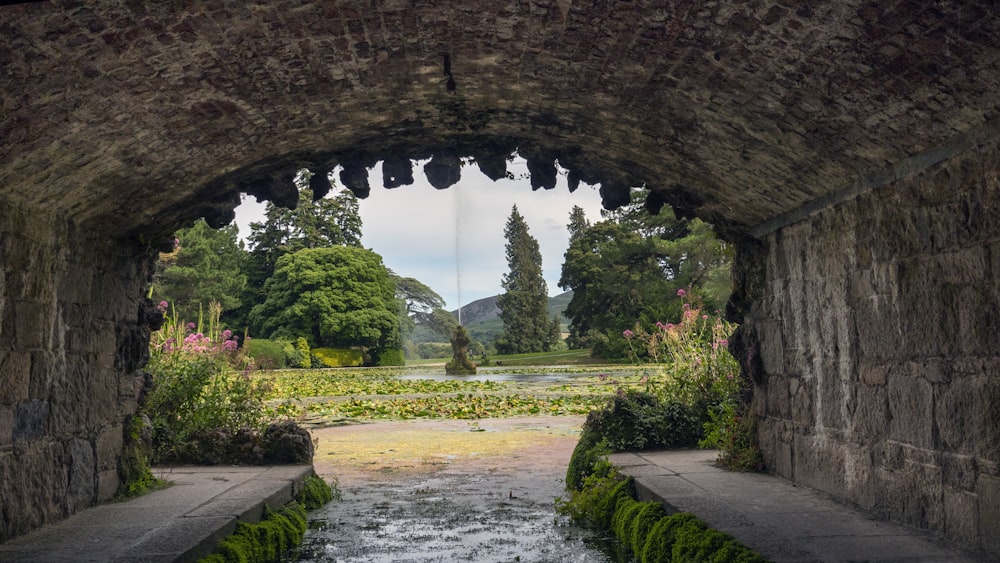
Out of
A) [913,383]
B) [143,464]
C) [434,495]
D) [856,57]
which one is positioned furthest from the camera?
[434,495]

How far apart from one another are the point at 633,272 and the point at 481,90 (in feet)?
126

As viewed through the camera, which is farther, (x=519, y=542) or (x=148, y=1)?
(x=519, y=542)

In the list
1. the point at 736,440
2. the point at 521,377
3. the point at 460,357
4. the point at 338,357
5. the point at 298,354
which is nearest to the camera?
the point at 736,440

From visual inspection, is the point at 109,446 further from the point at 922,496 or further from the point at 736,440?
the point at 922,496

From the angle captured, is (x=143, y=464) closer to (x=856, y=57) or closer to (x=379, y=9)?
(x=379, y=9)

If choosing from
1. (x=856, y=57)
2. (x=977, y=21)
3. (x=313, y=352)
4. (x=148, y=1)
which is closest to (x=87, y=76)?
(x=148, y=1)

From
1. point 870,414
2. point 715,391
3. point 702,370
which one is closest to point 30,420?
point 870,414

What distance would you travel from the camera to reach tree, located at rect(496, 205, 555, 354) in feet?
200

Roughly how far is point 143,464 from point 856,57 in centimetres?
605

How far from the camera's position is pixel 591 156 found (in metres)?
7.08

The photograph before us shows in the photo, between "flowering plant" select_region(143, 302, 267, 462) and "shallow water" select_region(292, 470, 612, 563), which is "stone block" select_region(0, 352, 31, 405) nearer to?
"shallow water" select_region(292, 470, 612, 563)

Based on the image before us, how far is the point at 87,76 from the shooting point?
4.20 metres

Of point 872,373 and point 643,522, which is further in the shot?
point 643,522

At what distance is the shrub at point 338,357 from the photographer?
45.2m
